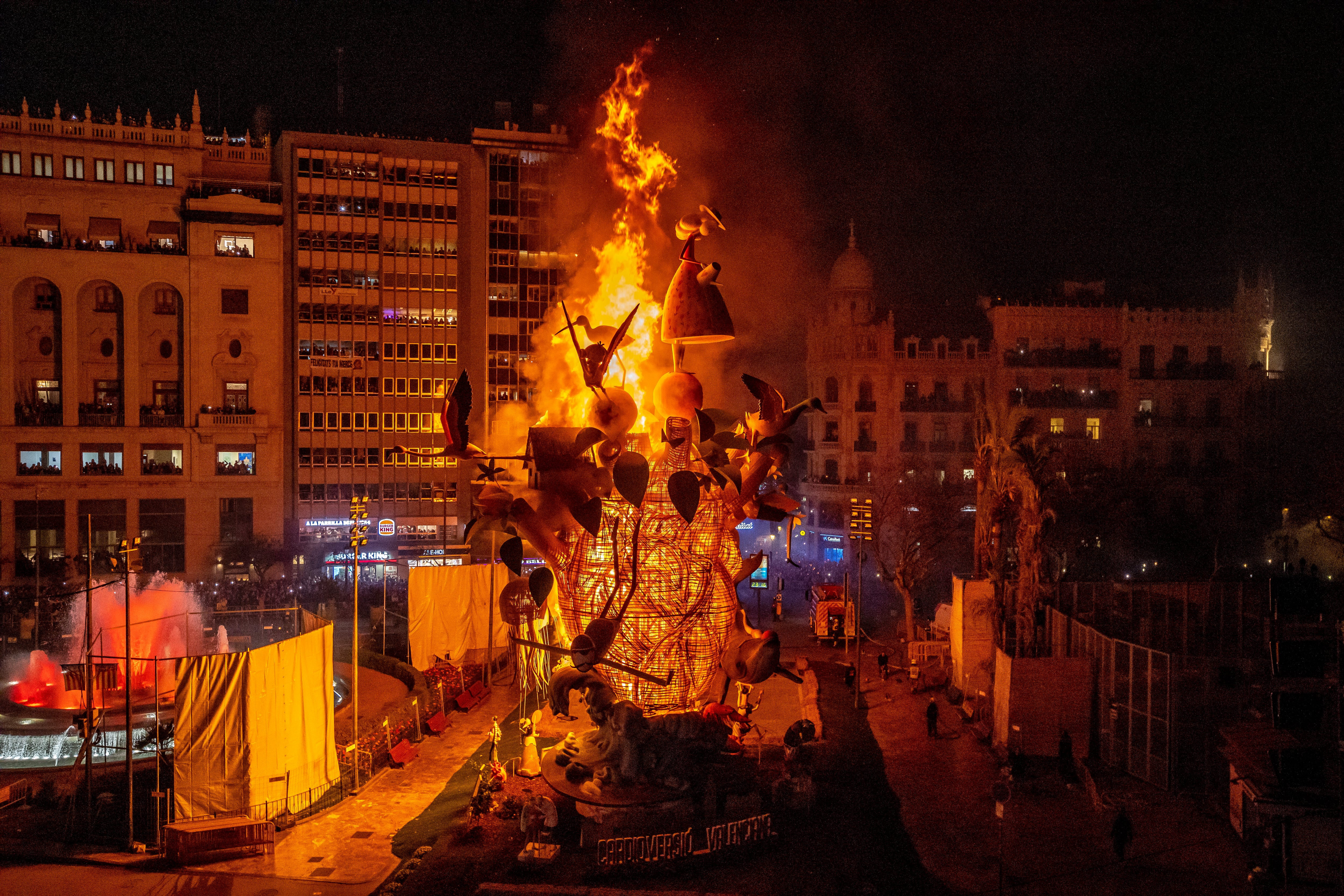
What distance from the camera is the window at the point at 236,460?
6138 cm

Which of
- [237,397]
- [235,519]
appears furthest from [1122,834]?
[237,397]

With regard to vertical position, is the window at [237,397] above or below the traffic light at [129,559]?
above

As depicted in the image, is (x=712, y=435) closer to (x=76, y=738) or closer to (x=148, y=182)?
(x=76, y=738)

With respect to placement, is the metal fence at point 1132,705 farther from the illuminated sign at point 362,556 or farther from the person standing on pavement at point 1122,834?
the illuminated sign at point 362,556

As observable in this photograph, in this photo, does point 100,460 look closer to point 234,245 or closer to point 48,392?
point 48,392

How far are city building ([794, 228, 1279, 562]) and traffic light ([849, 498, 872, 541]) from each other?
2586 cm

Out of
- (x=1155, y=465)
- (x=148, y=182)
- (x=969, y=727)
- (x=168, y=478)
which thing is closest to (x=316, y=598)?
(x=168, y=478)

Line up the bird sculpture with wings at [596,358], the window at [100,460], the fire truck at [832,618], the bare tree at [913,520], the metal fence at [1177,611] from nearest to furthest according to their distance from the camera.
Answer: the bird sculpture with wings at [596,358], the metal fence at [1177,611], the fire truck at [832,618], the bare tree at [913,520], the window at [100,460]

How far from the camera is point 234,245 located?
61438 millimetres

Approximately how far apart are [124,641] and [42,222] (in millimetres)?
38513

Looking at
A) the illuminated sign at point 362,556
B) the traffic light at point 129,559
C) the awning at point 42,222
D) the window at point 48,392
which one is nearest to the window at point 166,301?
the awning at point 42,222

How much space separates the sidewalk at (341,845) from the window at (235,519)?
131ft

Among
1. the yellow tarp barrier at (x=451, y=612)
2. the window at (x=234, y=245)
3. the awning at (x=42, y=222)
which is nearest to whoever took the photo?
the yellow tarp barrier at (x=451, y=612)

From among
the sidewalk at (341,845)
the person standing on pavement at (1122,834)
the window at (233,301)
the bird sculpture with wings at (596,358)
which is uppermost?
the window at (233,301)
